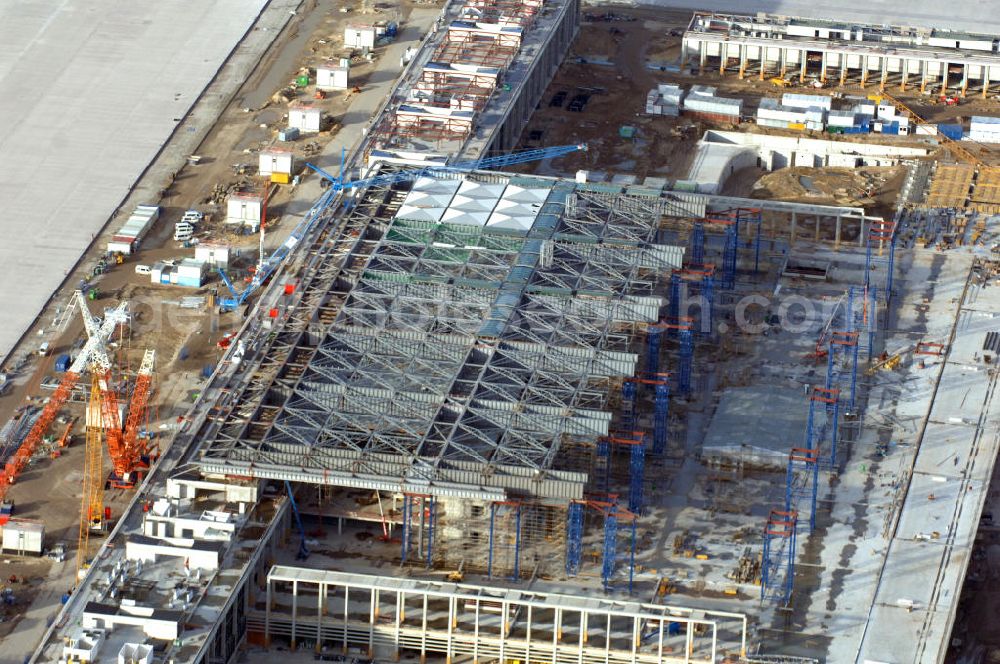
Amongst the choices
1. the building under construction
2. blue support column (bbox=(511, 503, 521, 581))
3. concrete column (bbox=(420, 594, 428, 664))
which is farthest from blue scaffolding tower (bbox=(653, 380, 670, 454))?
concrete column (bbox=(420, 594, 428, 664))

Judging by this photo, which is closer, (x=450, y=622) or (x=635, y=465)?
(x=450, y=622)

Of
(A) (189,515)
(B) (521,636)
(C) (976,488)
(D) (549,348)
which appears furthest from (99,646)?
(C) (976,488)

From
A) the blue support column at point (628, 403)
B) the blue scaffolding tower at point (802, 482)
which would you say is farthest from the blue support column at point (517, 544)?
the blue scaffolding tower at point (802, 482)

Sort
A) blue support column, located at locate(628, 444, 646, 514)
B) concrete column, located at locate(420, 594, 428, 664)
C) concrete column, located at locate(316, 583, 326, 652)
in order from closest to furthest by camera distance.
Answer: concrete column, located at locate(420, 594, 428, 664)
concrete column, located at locate(316, 583, 326, 652)
blue support column, located at locate(628, 444, 646, 514)

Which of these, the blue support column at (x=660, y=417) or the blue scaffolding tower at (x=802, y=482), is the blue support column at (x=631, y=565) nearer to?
the blue scaffolding tower at (x=802, y=482)

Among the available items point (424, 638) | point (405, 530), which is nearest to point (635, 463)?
point (405, 530)

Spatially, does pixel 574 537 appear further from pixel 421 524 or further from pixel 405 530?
pixel 405 530

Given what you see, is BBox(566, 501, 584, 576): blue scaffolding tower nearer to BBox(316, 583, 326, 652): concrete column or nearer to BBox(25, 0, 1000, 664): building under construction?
BBox(25, 0, 1000, 664): building under construction
